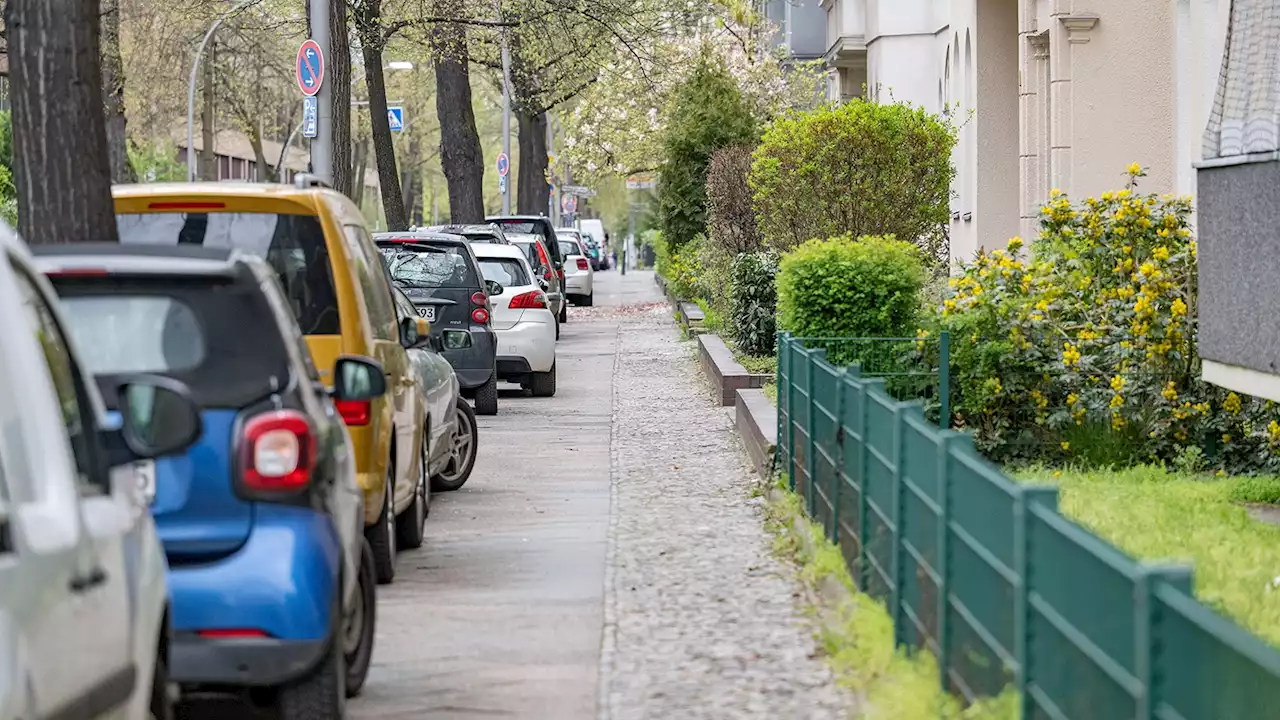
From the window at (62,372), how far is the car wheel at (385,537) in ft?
15.2

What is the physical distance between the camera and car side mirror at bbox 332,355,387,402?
26.0ft

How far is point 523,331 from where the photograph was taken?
70.9 feet

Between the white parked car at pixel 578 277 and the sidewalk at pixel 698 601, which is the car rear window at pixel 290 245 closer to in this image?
the sidewalk at pixel 698 601

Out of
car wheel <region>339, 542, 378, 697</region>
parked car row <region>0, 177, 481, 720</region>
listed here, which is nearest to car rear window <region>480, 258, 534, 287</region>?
parked car row <region>0, 177, 481, 720</region>

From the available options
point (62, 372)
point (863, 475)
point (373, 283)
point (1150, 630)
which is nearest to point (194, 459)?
point (62, 372)

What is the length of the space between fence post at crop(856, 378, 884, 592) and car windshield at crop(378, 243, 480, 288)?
10703 millimetres

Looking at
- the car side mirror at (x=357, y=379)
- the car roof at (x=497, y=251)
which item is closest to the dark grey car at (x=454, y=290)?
the car roof at (x=497, y=251)

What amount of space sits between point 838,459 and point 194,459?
3815 mm

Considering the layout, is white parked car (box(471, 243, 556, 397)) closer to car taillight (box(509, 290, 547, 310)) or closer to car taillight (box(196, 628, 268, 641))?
car taillight (box(509, 290, 547, 310))

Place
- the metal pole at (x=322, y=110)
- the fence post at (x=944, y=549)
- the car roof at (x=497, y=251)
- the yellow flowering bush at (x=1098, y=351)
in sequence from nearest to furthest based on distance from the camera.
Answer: the fence post at (x=944, y=549) < the yellow flowering bush at (x=1098, y=351) < the metal pole at (x=322, y=110) < the car roof at (x=497, y=251)

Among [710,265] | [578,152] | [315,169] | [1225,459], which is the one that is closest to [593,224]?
[578,152]

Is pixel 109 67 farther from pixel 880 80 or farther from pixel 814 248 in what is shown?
pixel 814 248

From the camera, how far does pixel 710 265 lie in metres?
30.2

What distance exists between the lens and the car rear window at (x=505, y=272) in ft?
72.9
